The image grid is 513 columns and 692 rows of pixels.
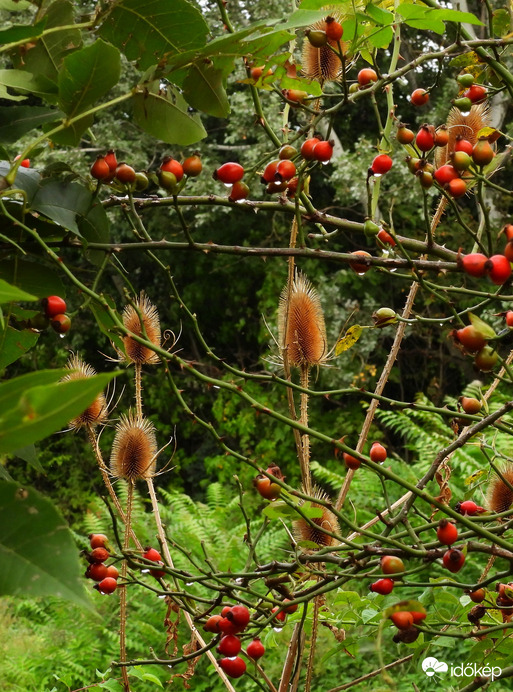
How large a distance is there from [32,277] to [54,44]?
0.18m

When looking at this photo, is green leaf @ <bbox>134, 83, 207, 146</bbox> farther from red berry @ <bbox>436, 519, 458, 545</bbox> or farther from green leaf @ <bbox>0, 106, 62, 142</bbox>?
red berry @ <bbox>436, 519, 458, 545</bbox>

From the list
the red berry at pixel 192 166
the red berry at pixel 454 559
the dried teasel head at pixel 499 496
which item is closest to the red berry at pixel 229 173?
the red berry at pixel 192 166

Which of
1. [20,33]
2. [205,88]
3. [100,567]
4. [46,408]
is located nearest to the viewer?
[46,408]

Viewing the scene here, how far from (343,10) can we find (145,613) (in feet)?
12.7

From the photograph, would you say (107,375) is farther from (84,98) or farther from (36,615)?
(36,615)

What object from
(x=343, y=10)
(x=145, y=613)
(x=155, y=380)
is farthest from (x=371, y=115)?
(x=343, y=10)

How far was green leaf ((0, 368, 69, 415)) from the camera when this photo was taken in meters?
0.27

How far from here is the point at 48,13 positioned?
1.87 ft

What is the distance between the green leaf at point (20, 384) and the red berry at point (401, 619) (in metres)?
0.38

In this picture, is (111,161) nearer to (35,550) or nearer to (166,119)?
(166,119)

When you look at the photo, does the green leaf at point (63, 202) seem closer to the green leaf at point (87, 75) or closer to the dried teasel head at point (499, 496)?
the green leaf at point (87, 75)

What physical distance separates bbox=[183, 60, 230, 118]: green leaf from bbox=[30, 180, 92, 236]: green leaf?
11 cm

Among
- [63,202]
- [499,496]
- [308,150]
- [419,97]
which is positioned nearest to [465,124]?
[419,97]

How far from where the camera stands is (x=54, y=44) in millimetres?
576
